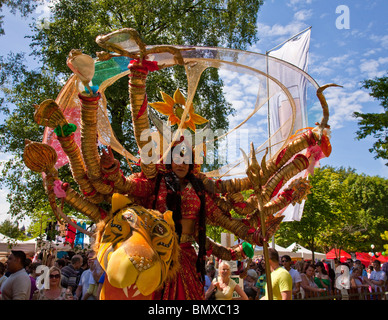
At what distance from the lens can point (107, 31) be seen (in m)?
12.0

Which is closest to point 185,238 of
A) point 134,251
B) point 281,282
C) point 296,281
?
point 134,251

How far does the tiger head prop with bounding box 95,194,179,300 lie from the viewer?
2141 millimetres

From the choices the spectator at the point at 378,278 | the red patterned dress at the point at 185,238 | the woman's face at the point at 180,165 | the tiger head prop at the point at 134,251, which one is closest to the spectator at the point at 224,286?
the red patterned dress at the point at 185,238

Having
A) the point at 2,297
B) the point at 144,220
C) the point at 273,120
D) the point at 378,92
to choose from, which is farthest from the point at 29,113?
the point at 378,92

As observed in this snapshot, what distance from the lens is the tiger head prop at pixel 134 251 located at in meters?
2.14

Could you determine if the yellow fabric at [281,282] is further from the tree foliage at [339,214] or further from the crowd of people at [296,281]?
the tree foliage at [339,214]

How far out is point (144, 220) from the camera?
2.50 meters

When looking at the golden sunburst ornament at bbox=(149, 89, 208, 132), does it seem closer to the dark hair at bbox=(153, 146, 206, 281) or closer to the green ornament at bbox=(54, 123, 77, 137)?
the dark hair at bbox=(153, 146, 206, 281)

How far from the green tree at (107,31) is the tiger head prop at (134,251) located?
8261mm

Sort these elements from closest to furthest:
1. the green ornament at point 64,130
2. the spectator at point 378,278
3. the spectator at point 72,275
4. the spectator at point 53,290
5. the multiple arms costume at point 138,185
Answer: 1. the multiple arms costume at point 138,185
2. the green ornament at point 64,130
3. the spectator at point 53,290
4. the spectator at point 72,275
5. the spectator at point 378,278

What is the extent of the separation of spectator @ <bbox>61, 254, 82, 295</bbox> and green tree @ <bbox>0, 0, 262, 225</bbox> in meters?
4.42

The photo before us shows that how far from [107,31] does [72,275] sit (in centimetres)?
838

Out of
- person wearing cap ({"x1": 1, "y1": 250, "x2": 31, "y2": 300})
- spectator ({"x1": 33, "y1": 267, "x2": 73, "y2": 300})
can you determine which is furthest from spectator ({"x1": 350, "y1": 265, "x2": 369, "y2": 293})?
person wearing cap ({"x1": 1, "y1": 250, "x2": 31, "y2": 300})

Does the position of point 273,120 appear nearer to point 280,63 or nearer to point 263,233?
point 280,63
